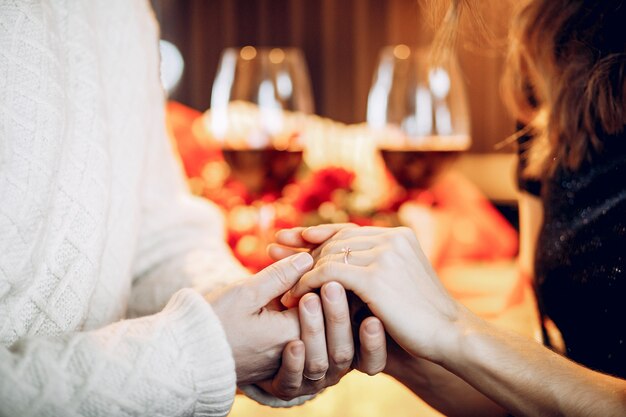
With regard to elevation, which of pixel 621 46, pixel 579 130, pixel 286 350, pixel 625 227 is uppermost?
pixel 621 46

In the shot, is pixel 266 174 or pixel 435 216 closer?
pixel 266 174

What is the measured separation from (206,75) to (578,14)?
3.54m

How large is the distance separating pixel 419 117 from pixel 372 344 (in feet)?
1.83

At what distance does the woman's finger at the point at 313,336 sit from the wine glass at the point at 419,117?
484mm

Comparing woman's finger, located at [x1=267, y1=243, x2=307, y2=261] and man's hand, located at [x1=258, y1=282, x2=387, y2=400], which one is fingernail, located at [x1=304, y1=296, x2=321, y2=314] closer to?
man's hand, located at [x1=258, y1=282, x2=387, y2=400]

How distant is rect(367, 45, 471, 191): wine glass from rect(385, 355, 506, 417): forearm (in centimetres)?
42

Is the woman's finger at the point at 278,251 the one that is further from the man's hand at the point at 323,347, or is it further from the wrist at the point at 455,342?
the wrist at the point at 455,342

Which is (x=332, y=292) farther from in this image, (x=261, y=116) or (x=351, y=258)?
(x=261, y=116)

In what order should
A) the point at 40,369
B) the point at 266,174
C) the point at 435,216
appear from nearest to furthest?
the point at 40,369 < the point at 266,174 < the point at 435,216

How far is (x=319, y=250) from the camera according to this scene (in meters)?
0.94

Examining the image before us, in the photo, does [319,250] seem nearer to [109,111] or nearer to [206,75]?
[109,111]

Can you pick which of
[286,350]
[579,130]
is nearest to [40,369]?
[286,350]

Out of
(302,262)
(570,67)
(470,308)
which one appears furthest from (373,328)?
(570,67)

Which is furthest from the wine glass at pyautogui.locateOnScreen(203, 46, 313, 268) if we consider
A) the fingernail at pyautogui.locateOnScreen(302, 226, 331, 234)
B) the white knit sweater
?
the fingernail at pyautogui.locateOnScreen(302, 226, 331, 234)
